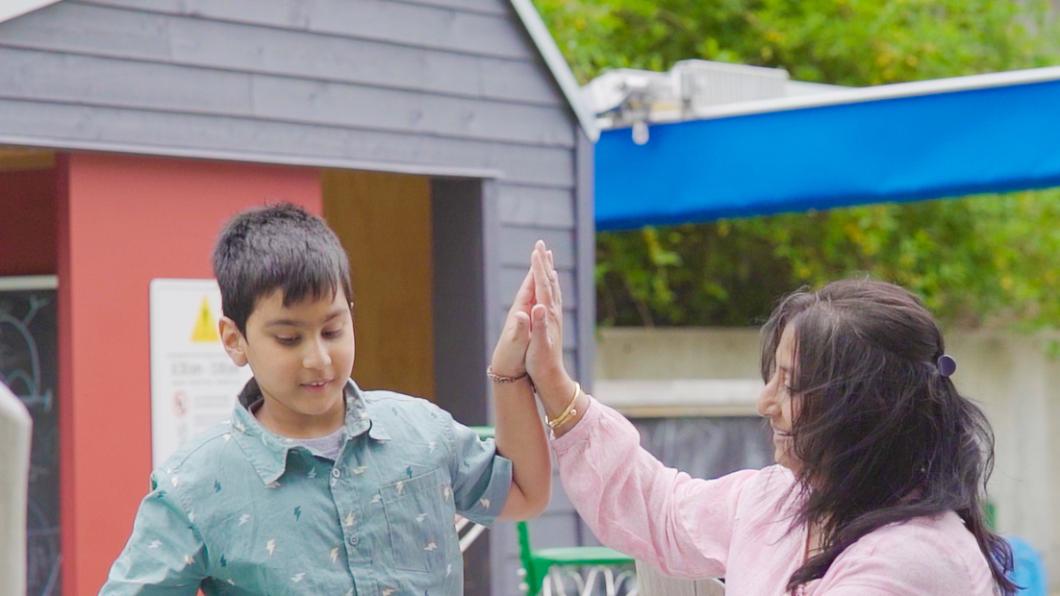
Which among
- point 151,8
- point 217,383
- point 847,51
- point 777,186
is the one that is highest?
point 847,51

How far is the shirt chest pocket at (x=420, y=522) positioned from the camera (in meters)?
2.14

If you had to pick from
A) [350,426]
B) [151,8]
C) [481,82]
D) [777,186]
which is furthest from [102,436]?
[777,186]

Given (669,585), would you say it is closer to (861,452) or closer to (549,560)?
(861,452)

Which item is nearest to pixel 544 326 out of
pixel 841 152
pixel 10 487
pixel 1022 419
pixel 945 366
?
pixel 945 366

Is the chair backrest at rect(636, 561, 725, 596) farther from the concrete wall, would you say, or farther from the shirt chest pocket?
the concrete wall

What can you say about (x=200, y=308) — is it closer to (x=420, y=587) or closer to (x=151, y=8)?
(x=151, y=8)

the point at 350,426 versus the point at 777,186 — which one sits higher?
the point at 777,186

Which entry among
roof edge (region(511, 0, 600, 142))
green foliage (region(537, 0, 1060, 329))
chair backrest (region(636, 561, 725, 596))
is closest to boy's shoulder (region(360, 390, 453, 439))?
chair backrest (region(636, 561, 725, 596))

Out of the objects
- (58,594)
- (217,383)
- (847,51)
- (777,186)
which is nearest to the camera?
(217,383)

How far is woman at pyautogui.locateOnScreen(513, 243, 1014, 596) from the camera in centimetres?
200

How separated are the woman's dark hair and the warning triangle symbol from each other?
286 cm

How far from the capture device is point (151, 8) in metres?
4.50

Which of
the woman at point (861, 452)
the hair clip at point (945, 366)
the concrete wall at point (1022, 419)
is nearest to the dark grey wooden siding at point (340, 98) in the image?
→ the woman at point (861, 452)

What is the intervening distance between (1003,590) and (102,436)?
291 cm
